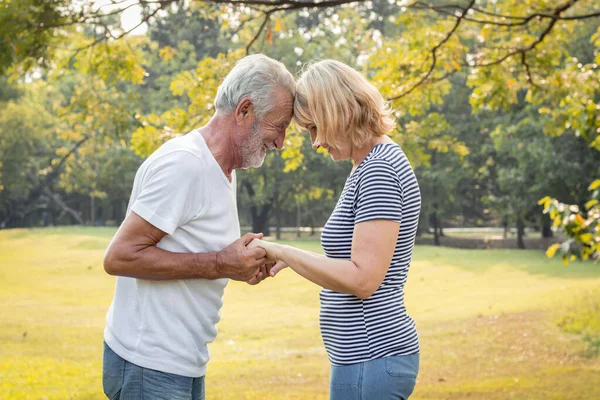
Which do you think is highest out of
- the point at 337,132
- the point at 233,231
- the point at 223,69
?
the point at 223,69

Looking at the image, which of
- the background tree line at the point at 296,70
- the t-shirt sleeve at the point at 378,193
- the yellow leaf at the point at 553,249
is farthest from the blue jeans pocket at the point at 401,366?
the yellow leaf at the point at 553,249

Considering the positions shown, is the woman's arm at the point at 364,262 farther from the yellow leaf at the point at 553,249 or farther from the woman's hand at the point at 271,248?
the yellow leaf at the point at 553,249

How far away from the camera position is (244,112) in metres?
2.93

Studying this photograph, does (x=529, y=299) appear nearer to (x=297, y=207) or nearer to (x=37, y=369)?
(x=37, y=369)

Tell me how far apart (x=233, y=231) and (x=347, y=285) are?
56 cm

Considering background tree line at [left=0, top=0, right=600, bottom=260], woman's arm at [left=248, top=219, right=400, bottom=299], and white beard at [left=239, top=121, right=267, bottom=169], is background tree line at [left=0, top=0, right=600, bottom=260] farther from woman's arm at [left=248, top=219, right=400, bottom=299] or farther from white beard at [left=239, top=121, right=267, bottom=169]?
woman's arm at [left=248, top=219, right=400, bottom=299]

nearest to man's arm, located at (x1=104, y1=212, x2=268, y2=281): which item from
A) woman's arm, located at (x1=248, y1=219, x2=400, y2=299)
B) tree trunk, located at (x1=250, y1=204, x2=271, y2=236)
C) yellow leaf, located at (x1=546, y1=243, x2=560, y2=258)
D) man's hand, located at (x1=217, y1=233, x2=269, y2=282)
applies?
man's hand, located at (x1=217, y1=233, x2=269, y2=282)

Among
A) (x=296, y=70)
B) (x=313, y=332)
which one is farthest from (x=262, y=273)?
(x=313, y=332)

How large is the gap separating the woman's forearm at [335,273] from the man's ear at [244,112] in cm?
58

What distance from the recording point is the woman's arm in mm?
2539

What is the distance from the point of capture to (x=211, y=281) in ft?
Answer: 9.37

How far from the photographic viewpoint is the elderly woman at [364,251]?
2.56 metres

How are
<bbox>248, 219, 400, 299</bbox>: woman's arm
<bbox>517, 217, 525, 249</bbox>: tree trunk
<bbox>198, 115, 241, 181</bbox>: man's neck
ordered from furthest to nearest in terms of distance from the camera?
1. <bbox>517, 217, 525, 249</bbox>: tree trunk
2. <bbox>198, 115, 241, 181</bbox>: man's neck
3. <bbox>248, 219, 400, 299</bbox>: woman's arm

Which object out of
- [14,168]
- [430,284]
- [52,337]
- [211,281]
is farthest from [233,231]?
[14,168]
